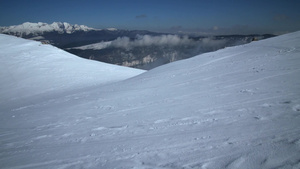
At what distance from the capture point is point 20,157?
4.20 meters

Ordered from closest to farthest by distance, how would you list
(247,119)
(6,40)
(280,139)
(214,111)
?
(280,139), (247,119), (214,111), (6,40)

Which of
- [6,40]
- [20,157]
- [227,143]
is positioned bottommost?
[20,157]

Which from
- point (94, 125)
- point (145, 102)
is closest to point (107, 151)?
point (94, 125)

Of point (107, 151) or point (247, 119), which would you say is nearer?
point (107, 151)

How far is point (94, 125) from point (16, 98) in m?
11.5

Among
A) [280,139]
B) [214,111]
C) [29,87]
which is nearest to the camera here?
[280,139]

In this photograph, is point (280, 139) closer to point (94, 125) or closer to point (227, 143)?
point (227, 143)

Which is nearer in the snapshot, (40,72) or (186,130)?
(186,130)

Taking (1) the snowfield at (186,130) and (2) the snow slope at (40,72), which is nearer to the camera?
(1) the snowfield at (186,130)

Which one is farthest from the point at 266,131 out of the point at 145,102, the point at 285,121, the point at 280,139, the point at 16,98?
the point at 16,98

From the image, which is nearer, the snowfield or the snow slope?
the snowfield

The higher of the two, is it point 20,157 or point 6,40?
point 6,40

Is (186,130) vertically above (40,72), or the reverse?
(186,130)

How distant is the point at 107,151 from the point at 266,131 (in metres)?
3.38
